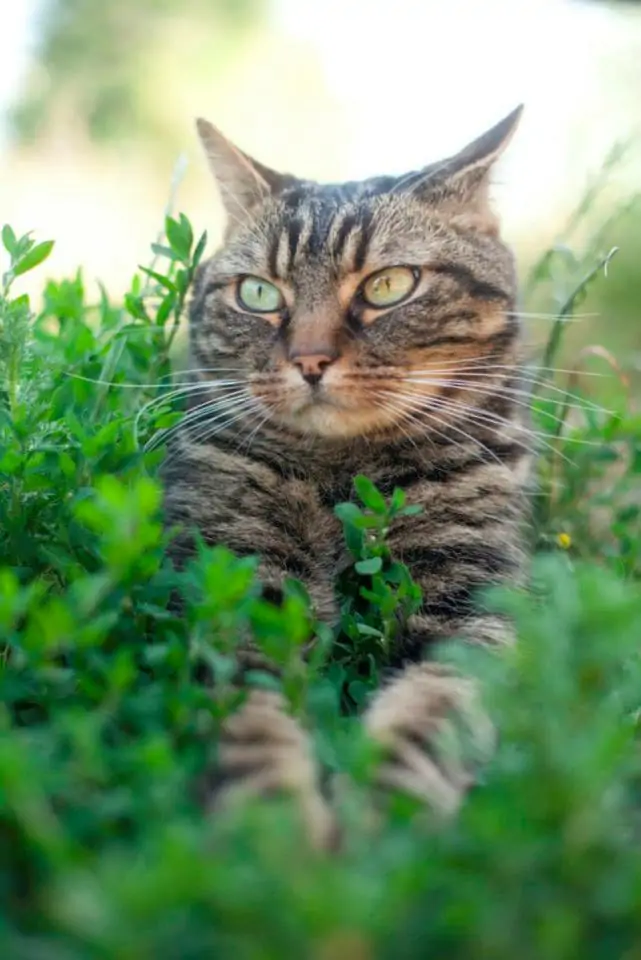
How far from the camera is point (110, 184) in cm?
730

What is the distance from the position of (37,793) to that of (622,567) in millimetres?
1343

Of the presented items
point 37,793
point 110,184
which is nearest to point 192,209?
point 110,184

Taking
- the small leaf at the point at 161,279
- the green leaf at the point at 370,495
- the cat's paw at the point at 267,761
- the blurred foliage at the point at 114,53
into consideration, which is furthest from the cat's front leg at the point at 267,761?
the blurred foliage at the point at 114,53

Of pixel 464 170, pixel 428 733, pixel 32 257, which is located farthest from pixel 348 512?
pixel 464 170

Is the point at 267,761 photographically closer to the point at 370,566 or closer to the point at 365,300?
the point at 370,566

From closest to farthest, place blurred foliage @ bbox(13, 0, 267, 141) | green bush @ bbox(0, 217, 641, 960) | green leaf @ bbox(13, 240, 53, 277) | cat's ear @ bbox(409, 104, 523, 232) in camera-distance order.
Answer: green bush @ bbox(0, 217, 641, 960) < green leaf @ bbox(13, 240, 53, 277) < cat's ear @ bbox(409, 104, 523, 232) < blurred foliage @ bbox(13, 0, 267, 141)

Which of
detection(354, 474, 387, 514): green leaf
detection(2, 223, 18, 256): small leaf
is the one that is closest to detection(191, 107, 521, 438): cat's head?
detection(354, 474, 387, 514): green leaf

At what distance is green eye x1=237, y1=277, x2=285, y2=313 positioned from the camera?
2.15 metres

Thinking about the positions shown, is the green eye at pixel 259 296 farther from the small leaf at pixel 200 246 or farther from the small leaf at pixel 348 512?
the small leaf at pixel 348 512

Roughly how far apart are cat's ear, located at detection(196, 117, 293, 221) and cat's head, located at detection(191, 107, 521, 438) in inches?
0.7

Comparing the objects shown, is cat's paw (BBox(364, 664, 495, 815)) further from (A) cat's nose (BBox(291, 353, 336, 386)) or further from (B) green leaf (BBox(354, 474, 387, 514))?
(A) cat's nose (BBox(291, 353, 336, 386))

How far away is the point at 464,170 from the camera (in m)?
2.17

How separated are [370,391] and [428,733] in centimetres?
70

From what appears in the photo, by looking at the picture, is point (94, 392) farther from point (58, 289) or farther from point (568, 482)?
point (568, 482)
